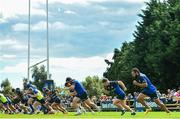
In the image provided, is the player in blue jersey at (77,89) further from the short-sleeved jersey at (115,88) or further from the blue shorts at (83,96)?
the short-sleeved jersey at (115,88)

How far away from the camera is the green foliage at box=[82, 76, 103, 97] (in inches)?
6417

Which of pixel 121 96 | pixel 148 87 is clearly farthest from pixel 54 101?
pixel 148 87

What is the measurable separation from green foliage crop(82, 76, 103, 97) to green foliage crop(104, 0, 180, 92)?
267 feet

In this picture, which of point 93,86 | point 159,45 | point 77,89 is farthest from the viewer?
point 93,86

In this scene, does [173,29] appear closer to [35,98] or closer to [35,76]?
[35,98]

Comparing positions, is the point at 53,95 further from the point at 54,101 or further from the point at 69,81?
the point at 69,81

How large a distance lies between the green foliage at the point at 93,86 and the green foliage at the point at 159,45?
81.5 meters

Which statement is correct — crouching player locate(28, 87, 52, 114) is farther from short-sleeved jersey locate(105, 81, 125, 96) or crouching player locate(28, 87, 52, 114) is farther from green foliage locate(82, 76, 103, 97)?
green foliage locate(82, 76, 103, 97)

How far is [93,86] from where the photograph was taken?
545 feet

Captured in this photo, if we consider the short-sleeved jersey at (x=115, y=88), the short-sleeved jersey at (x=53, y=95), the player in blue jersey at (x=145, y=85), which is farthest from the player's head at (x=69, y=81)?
the short-sleeved jersey at (x=53, y=95)

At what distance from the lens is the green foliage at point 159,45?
66000 millimetres

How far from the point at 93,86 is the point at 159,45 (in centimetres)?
9896

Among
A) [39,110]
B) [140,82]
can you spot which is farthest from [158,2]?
[140,82]

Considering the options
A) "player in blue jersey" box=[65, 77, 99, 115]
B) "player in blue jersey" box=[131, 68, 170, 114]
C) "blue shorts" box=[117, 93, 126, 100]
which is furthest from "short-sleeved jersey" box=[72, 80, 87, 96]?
"player in blue jersey" box=[131, 68, 170, 114]
